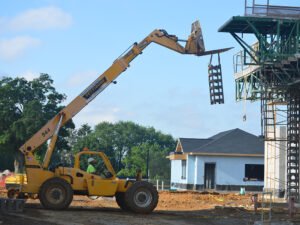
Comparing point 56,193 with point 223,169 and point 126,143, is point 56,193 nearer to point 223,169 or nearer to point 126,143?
point 223,169

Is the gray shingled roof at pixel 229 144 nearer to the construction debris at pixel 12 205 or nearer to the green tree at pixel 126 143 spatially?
the construction debris at pixel 12 205

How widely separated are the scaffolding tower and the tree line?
37.0ft

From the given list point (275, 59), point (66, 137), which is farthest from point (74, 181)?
point (66, 137)

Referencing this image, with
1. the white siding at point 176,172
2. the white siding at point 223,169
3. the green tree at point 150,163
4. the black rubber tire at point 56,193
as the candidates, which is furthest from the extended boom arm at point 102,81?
the green tree at point 150,163

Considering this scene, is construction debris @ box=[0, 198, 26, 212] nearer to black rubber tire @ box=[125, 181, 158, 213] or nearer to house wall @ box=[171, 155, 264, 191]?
black rubber tire @ box=[125, 181, 158, 213]

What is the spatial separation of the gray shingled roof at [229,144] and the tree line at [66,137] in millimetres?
12178

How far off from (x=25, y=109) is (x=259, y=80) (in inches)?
1176

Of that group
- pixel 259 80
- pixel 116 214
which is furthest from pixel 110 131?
pixel 116 214

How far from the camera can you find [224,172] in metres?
50.5

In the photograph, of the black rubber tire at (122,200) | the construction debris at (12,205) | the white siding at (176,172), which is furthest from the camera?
the white siding at (176,172)

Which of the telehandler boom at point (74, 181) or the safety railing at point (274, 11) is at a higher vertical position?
the safety railing at point (274, 11)

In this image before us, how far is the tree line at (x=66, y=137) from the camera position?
51812mm

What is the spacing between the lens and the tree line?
51812 millimetres

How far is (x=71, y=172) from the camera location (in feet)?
69.2
